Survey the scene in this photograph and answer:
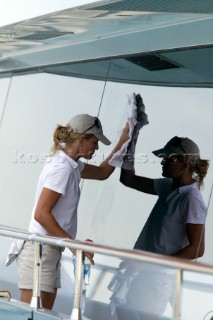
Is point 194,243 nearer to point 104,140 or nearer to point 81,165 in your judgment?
point 81,165

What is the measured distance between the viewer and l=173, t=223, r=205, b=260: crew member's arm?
10.1ft

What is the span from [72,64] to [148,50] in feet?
2.00

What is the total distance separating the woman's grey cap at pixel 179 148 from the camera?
3246mm

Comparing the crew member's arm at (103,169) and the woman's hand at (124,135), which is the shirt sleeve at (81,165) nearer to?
the crew member's arm at (103,169)

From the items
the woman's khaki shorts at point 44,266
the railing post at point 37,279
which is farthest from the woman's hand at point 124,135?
the railing post at point 37,279

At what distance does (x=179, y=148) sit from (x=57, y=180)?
62 centimetres

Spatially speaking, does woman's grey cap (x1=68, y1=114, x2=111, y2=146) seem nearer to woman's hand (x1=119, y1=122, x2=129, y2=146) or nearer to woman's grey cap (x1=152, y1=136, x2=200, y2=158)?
woman's hand (x1=119, y1=122, x2=129, y2=146)

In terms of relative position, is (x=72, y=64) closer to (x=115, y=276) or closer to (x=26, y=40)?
(x=26, y=40)

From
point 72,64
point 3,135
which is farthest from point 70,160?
point 3,135

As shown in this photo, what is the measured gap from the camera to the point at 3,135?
445 centimetres

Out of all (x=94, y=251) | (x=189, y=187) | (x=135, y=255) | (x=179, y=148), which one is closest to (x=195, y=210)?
(x=189, y=187)

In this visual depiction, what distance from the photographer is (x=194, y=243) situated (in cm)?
311

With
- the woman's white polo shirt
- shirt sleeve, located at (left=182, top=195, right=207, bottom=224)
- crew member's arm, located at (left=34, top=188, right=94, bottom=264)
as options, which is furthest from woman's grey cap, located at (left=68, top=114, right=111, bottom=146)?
shirt sleeve, located at (left=182, top=195, right=207, bottom=224)

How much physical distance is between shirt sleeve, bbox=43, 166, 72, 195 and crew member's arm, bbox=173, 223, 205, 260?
1.86ft
